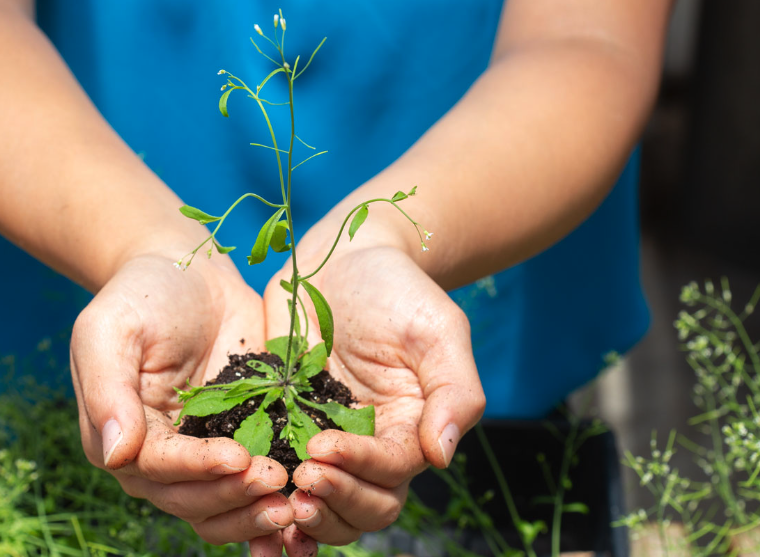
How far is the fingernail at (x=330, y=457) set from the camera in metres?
0.75

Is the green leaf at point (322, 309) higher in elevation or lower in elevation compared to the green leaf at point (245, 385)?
higher

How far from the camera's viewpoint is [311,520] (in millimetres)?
777

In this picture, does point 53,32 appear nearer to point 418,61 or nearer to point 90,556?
point 418,61

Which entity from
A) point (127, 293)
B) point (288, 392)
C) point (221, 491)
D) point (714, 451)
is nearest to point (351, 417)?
point (288, 392)

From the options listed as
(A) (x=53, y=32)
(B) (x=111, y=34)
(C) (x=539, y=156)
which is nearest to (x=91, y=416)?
(C) (x=539, y=156)

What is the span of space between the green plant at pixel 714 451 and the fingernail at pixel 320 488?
18.7 inches

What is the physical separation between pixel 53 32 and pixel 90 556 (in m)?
1.05

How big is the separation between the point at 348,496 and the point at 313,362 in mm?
243

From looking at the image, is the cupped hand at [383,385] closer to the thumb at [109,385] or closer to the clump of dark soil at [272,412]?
the clump of dark soil at [272,412]

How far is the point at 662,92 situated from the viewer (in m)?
3.21

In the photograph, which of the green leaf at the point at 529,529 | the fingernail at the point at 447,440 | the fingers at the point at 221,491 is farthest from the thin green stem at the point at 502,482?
the fingers at the point at 221,491

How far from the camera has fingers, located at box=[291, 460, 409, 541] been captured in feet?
2.48

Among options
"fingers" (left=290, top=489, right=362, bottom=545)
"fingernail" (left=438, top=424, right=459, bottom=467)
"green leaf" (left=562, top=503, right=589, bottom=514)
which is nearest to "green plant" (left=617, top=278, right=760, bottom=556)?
"green leaf" (left=562, top=503, right=589, bottom=514)

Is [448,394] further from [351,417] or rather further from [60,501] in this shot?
[60,501]
